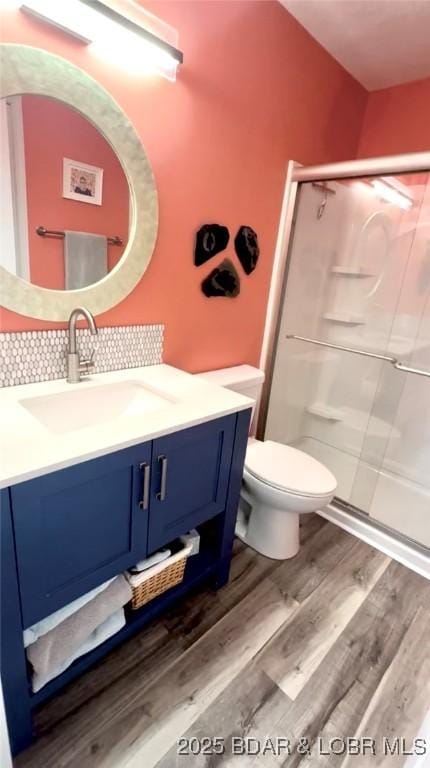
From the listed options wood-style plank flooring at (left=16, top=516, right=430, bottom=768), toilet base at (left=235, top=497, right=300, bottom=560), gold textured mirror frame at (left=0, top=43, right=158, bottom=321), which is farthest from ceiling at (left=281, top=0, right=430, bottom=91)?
wood-style plank flooring at (left=16, top=516, right=430, bottom=768)

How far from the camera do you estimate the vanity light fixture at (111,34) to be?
1008 millimetres

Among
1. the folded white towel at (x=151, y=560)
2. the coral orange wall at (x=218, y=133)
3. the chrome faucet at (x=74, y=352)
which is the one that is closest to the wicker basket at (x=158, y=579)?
the folded white towel at (x=151, y=560)

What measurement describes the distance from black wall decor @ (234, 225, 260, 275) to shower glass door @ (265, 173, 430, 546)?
0.35 metres

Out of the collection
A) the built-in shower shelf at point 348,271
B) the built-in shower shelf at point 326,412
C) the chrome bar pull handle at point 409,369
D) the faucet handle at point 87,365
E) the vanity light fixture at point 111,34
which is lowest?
the built-in shower shelf at point 326,412

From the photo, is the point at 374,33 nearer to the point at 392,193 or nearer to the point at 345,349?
the point at 392,193

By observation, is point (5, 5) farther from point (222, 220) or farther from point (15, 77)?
point (222, 220)

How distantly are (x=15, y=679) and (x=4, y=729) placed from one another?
91 mm

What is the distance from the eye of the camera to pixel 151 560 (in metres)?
1.23

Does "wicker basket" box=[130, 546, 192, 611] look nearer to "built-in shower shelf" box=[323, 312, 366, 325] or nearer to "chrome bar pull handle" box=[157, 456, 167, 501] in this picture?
"chrome bar pull handle" box=[157, 456, 167, 501]

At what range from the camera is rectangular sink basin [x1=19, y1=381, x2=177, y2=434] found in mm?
1161

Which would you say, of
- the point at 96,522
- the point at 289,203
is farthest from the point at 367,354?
the point at 96,522

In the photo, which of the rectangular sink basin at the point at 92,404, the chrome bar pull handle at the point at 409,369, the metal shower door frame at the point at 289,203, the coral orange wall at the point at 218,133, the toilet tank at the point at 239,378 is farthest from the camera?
the chrome bar pull handle at the point at 409,369

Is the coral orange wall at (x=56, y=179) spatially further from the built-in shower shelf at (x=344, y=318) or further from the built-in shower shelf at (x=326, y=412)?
the built-in shower shelf at (x=326, y=412)

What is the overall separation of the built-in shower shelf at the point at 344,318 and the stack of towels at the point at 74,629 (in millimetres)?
1879
